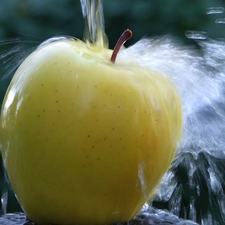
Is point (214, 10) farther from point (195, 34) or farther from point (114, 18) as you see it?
point (114, 18)

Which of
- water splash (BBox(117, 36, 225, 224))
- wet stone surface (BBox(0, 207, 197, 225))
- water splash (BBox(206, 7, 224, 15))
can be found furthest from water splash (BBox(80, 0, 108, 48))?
water splash (BBox(206, 7, 224, 15))

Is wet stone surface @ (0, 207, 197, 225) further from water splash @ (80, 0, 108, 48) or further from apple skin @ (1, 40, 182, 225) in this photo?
water splash @ (80, 0, 108, 48)

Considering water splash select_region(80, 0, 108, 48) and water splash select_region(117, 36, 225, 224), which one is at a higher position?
water splash select_region(80, 0, 108, 48)

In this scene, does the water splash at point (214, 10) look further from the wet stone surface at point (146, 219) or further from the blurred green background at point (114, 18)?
the wet stone surface at point (146, 219)

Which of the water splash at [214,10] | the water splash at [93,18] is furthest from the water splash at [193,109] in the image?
the water splash at [214,10]

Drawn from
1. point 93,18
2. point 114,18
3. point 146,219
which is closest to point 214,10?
point 114,18

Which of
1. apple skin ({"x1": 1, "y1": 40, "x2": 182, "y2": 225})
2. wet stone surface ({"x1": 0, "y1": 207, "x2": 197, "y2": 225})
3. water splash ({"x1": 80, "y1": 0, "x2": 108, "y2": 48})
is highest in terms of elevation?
water splash ({"x1": 80, "y1": 0, "x2": 108, "y2": 48})

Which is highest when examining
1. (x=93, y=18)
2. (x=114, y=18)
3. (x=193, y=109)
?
(x=93, y=18)
